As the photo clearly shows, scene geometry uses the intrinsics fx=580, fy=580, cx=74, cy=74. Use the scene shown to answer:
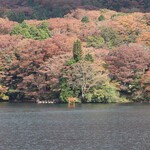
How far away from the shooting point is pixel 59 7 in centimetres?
14888

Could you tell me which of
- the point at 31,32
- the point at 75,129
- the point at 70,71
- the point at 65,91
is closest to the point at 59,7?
the point at 31,32

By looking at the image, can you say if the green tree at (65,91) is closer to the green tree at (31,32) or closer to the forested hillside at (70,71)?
the forested hillside at (70,71)

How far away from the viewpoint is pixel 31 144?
38.4 m

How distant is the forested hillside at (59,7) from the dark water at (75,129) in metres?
76.9

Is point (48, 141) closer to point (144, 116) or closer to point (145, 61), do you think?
point (144, 116)

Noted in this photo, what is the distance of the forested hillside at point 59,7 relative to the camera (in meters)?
139

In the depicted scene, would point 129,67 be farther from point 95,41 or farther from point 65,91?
point 95,41

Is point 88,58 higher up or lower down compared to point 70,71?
higher up

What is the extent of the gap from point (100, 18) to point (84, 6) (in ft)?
75.8

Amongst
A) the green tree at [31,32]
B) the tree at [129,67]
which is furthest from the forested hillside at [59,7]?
the tree at [129,67]

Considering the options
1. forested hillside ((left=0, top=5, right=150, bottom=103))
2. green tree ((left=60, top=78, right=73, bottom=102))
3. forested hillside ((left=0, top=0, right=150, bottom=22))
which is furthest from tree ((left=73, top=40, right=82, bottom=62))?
forested hillside ((left=0, top=0, right=150, bottom=22))

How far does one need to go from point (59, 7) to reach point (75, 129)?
105114 mm

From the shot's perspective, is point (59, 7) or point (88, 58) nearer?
point (88, 58)

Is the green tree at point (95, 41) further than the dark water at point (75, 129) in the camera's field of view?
Yes
